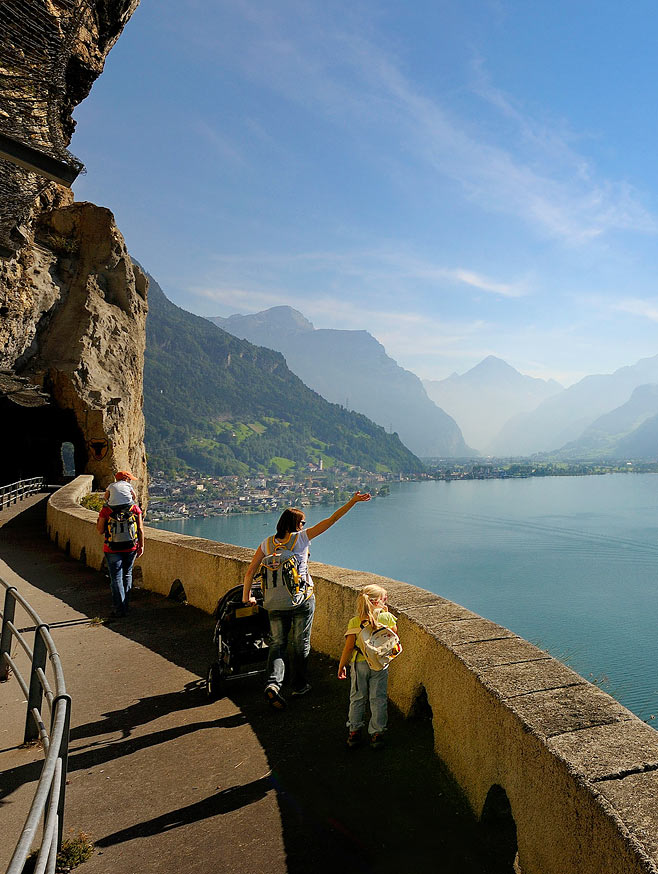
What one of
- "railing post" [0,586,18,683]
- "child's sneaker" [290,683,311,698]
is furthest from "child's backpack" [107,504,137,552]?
"child's sneaker" [290,683,311,698]

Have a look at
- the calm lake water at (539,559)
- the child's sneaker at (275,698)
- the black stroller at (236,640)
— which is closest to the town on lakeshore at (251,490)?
the calm lake water at (539,559)

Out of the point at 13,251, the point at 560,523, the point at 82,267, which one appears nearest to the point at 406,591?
the point at 13,251

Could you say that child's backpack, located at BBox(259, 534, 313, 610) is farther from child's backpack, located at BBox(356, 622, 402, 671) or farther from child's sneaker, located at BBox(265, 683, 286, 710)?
child's backpack, located at BBox(356, 622, 402, 671)

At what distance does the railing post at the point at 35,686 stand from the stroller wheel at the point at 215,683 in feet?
3.84

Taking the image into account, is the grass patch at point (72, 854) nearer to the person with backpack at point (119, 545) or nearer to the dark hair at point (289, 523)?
the dark hair at point (289, 523)

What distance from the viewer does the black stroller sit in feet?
14.4

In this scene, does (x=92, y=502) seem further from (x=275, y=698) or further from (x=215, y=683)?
(x=275, y=698)

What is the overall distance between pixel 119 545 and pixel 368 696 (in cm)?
405

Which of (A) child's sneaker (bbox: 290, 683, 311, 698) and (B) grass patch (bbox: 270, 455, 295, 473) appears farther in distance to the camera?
(B) grass patch (bbox: 270, 455, 295, 473)

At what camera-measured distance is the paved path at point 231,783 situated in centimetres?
263

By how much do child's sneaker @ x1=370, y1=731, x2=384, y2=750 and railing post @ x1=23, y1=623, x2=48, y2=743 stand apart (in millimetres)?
1907

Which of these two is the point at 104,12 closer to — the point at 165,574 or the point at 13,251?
the point at 13,251

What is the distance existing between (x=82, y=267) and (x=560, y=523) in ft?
251

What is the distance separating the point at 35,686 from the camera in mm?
3537
